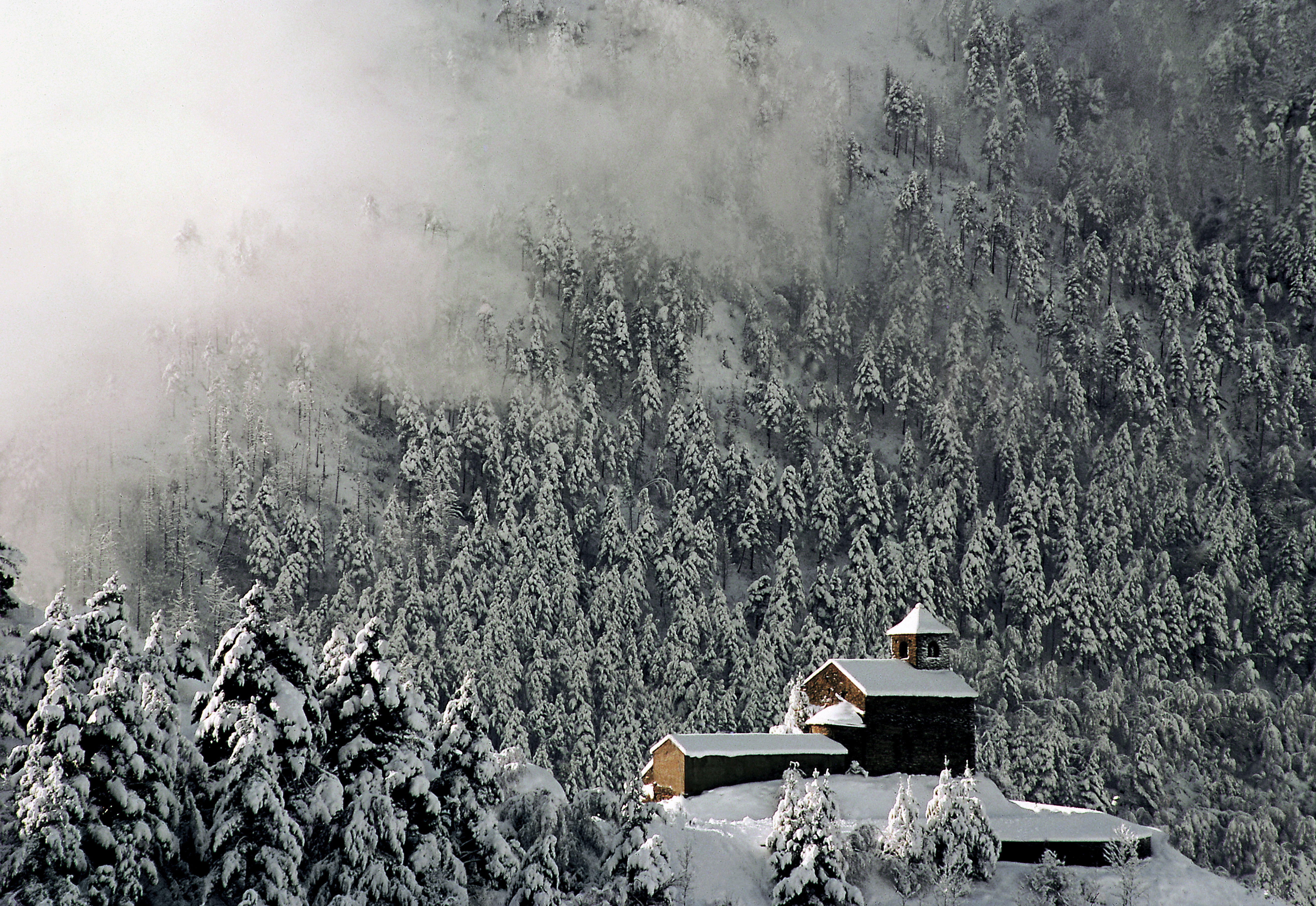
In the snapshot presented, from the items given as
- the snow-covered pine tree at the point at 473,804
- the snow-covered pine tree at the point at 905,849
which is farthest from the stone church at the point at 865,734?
the snow-covered pine tree at the point at 473,804

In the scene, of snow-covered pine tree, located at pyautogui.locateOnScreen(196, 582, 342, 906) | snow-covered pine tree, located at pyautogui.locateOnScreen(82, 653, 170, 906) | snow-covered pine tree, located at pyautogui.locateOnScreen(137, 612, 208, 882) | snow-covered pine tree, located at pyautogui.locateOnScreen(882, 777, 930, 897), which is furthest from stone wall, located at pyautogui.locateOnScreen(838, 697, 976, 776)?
snow-covered pine tree, located at pyautogui.locateOnScreen(82, 653, 170, 906)

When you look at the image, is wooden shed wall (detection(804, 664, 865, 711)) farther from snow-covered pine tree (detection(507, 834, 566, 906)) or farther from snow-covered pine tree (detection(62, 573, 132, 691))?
snow-covered pine tree (detection(62, 573, 132, 691))

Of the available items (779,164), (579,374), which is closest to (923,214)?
(779,164)

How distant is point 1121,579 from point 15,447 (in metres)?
96.9

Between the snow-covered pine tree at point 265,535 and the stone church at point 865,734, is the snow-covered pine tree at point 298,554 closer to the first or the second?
the snow-covered pine tree at point 265,535

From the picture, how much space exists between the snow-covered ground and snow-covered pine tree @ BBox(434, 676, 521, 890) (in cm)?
906

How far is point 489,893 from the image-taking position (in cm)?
3697

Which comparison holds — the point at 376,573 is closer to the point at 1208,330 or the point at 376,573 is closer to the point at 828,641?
the point at 828,641

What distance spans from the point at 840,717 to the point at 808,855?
18.8 m

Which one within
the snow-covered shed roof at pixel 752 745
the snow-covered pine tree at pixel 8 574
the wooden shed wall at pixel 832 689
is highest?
the snow-covered pine tree at pixel 8 574

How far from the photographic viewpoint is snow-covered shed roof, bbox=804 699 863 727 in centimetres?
5997

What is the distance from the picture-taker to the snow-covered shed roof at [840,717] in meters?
60.0

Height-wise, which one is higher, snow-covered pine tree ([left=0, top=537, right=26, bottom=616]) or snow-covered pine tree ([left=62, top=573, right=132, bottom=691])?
snow-covered pine tree ([left=0, top=537, right=26, bottom=616])

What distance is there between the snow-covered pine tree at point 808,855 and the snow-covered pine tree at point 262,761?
1707 centimetres
